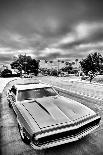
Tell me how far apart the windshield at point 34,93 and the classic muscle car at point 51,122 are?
0.37ft

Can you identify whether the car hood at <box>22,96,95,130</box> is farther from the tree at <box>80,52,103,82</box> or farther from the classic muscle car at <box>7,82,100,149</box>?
the tree at <box>80,52,103,82</box>

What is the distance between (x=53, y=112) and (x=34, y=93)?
1.53 meters

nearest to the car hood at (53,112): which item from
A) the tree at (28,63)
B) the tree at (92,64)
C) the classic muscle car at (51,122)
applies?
the classic muscle car at (51,122)

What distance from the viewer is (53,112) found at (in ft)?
12.3

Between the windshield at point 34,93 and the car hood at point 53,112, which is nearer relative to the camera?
the car hood at point 53,112

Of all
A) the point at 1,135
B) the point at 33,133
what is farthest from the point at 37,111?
the point at 1,135

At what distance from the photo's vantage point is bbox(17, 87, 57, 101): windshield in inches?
189

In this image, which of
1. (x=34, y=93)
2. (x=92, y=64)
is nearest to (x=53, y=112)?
(x=34, y=93)

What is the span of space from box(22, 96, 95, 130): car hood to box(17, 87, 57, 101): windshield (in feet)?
1.27

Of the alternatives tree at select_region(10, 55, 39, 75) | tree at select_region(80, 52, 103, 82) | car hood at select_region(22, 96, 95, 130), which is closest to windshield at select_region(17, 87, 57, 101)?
car hood at select_region(22, 96, 95, 130)

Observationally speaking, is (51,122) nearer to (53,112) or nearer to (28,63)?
(53,112)

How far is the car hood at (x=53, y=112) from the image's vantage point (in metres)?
3.35

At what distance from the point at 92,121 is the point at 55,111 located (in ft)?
3.25

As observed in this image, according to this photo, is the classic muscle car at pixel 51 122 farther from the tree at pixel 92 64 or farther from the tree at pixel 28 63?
the tree at pixel 28 63
